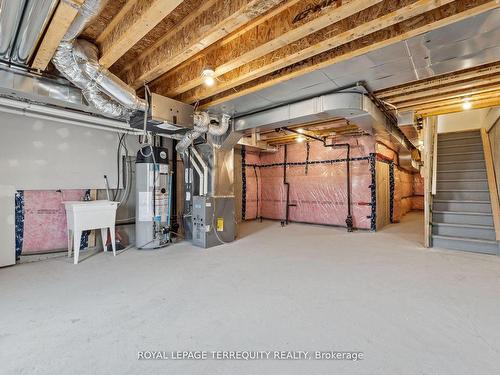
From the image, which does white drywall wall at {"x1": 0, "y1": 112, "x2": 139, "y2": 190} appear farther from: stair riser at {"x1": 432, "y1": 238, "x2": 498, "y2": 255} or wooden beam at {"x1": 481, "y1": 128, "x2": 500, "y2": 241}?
wooden beam at {"x1": 481, "y1": 128, "x2": 500, "y2": 241}

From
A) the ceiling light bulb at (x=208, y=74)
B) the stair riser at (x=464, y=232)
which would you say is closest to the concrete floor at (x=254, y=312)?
the stair riser at (x=464, y=232)

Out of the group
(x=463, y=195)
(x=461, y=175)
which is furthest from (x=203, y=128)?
(x=461, y=175)

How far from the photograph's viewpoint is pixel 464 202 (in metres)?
4.30

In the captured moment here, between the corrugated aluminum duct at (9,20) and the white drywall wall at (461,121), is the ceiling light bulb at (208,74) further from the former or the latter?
the white drywall wall at (461,121)

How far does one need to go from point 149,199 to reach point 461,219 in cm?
512

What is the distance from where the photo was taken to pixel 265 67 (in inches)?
99.7

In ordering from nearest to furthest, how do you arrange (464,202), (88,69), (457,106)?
(88,69)
(457,106)
(464,202)

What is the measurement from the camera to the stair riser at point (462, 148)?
5316 mm

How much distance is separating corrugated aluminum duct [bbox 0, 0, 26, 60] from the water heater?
2.09 metres

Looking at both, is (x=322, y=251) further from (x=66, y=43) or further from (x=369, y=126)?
(x=66, y=43)

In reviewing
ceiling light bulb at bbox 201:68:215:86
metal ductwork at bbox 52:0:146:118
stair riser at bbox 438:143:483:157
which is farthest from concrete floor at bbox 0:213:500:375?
stair riser at bbox 438:143:483:157

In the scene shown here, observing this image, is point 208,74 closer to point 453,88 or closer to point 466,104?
point 453,88

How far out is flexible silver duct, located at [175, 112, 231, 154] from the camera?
369 cm

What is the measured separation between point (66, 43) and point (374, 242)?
4965mm
